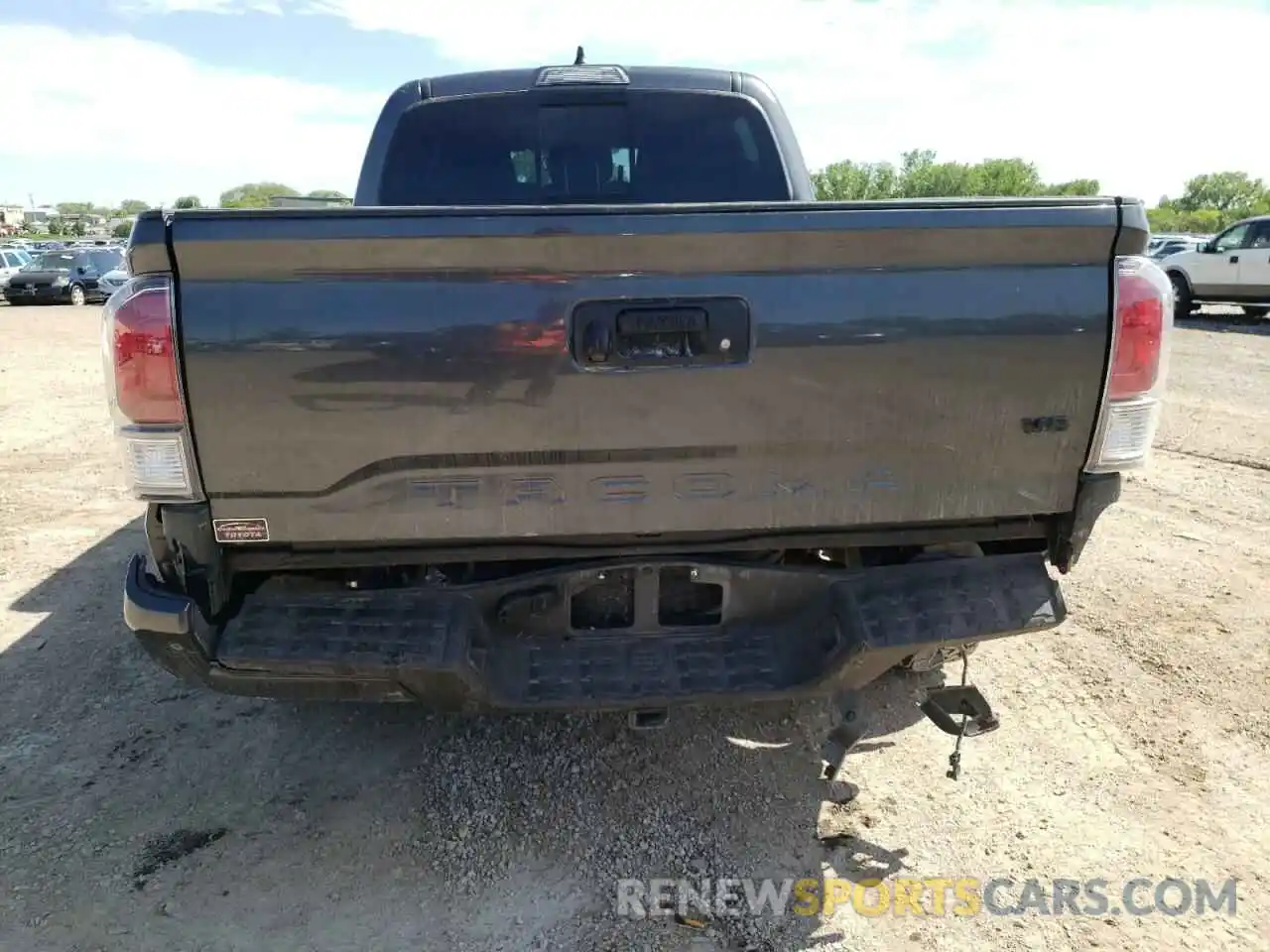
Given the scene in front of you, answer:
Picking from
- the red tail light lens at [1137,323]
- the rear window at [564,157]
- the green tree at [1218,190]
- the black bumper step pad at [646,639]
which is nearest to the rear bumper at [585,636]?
the black bumper step pad at [646,639]

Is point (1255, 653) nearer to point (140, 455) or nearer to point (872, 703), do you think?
point (872, 703)

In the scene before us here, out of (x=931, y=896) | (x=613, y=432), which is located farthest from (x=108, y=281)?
(x=931, y=896)

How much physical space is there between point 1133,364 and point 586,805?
2.05 meters

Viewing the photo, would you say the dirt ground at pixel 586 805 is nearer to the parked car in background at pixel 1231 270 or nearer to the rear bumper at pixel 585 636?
the rear bumper at pixel 585 636

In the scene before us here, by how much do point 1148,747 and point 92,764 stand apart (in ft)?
12.2

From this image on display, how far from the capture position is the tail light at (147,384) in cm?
208

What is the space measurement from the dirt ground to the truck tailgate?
3.41ft

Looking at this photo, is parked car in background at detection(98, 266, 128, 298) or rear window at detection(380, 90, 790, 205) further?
parked car in background at detection(98, 266, 128, 298)

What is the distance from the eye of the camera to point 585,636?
2.56 meters

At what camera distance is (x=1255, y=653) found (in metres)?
3.85

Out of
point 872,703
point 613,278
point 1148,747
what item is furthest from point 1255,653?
point 613,278

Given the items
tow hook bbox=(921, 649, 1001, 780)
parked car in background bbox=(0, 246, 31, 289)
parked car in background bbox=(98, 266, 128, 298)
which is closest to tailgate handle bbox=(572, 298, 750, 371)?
tow hook bbox=(921, 649, 1001, 780)

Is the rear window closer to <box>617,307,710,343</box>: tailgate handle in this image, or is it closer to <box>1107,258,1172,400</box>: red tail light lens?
<box>617,307,710,343</box>: tailgate handle

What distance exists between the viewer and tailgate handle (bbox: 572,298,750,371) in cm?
217
